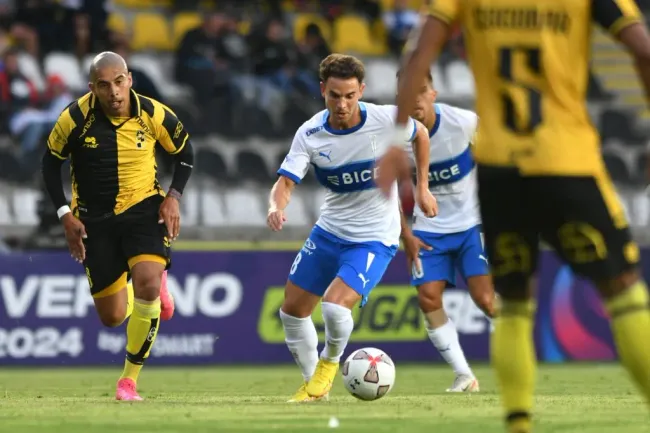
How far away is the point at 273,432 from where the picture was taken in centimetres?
683

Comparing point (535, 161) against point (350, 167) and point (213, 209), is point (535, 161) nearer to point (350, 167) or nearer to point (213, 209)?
point (350, 167)

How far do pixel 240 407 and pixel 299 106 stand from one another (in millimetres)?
11133

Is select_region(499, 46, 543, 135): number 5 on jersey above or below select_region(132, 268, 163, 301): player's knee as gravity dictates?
above

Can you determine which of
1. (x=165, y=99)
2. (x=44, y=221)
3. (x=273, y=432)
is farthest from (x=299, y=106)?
(x=273, y=432)

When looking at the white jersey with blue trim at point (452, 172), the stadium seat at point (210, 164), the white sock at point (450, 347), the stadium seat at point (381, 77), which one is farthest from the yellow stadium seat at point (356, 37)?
the white sock at point (450, 347)

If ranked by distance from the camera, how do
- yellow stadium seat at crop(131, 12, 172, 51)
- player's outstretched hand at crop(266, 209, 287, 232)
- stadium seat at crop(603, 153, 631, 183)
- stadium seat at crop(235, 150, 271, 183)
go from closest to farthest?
player's outstretched hand at crop(266, 209, 287, 232), stadium seat at crop(235, 150, 271, 183), stadium seat at crop(603, 153, 631, 183), yellow stadium seat at crop(131, 12, 172, 51)

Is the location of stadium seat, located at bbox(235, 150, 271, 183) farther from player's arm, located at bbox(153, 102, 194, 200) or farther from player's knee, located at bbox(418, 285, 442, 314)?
player's arm, located at bbox(153, 102, 194, 200)

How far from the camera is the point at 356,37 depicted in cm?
2191

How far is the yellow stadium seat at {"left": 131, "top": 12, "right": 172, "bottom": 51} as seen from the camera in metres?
21.2

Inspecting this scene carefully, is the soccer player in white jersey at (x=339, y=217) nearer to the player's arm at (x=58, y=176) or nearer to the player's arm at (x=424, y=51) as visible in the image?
the player's arm at (x=58, y=176)

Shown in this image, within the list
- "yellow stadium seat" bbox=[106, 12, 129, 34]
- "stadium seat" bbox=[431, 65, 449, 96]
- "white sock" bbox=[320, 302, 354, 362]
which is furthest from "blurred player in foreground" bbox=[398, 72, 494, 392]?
"yellow stadium seat" bbox=[106, 12, 129, 34]

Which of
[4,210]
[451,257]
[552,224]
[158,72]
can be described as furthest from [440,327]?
[158,72]

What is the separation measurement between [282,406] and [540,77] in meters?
3.89

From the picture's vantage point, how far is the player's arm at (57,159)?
1021 centimetres
